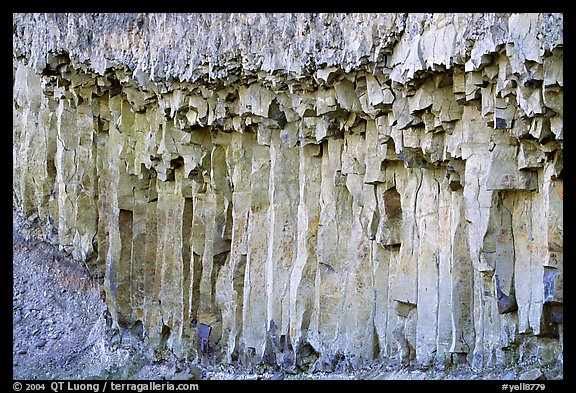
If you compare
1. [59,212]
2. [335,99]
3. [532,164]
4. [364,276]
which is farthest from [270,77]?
[59,212]

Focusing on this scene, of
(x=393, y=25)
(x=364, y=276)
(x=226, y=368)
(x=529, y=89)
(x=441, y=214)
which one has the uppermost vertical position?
(x=393, y=25)

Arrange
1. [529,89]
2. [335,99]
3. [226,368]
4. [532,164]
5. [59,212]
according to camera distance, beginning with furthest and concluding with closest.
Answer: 1. [59,212]
2. [226,368]
3. [335,99]
4. [532,164]
5. [529,89]

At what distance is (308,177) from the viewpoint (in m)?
17.0

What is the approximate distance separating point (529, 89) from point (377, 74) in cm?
294

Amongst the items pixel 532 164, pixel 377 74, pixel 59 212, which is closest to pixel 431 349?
pixel 532 164

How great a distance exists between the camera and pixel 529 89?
12172 millimetres

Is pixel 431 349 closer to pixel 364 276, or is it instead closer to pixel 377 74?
pixel 364 276

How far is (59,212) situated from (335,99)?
29.9 ft

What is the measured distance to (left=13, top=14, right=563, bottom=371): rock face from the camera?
42.9 feet

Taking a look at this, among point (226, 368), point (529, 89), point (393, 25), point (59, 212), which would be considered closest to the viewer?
point (529, 89)

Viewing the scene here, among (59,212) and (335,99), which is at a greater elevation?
(335,99)

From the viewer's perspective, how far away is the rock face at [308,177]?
42.9 ft

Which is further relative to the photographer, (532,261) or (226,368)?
(226,368)

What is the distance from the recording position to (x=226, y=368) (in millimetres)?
17531
